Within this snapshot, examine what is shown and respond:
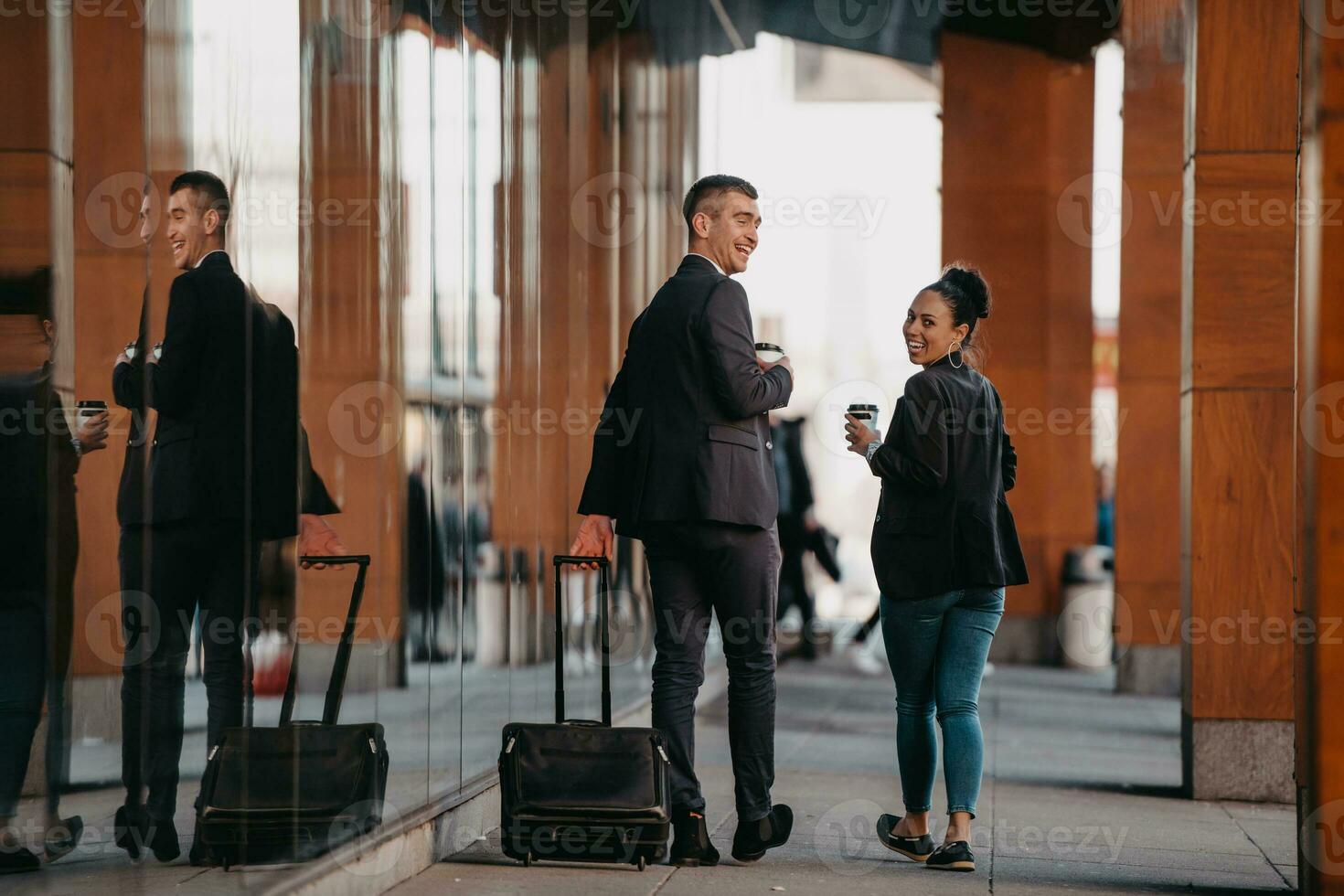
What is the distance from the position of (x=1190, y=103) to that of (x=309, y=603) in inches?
182

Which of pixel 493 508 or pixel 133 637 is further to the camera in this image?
pixel 493 508

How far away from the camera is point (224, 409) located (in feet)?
14.4

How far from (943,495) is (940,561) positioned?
0.22 meters

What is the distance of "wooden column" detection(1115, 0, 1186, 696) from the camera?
13289 mm

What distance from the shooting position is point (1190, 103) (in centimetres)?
748

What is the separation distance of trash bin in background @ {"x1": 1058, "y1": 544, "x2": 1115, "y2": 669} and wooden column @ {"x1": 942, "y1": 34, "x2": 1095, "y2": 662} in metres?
0.12

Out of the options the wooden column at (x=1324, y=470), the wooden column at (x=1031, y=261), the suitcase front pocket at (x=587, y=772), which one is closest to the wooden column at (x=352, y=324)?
the suitcase front pocket at (x=587, y=772)

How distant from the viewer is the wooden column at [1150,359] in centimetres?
1329

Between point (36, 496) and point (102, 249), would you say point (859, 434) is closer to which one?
point (102, 249)

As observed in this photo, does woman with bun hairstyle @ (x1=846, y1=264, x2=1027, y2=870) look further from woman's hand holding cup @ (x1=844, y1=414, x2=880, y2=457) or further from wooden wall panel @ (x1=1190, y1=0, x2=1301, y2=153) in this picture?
wooden wall panel @ (x1=1190, y1=0, x2=1301, y2=153)

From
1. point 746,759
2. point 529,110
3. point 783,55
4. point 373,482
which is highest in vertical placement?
point 783,55

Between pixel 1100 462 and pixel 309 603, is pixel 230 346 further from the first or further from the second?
pixel 1100 462

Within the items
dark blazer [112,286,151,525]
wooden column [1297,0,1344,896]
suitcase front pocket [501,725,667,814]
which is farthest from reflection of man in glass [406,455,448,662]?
wooden column [1297,0,1344,896]

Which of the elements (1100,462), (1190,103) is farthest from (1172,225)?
(1190,103)
